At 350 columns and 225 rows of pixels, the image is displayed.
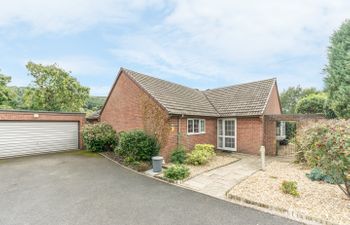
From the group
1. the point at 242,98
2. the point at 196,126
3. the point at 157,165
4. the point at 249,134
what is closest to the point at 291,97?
the point at 242,98

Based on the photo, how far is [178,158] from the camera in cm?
1080

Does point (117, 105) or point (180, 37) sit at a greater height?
point (180, 37)

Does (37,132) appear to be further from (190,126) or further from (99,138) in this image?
(190,126)

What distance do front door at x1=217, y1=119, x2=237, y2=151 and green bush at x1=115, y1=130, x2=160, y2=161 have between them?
606 centimetres

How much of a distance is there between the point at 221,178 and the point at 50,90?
86.0ft

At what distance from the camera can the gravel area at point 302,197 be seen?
5.00 meters

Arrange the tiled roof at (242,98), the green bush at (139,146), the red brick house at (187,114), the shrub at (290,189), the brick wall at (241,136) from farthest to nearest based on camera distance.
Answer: the tiled roof at (242,98), the brick wall at (241,136), the red brick house at (187,114), the green bush at (139,146), the shrub at (290,189)

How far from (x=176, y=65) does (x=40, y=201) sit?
15.6 m

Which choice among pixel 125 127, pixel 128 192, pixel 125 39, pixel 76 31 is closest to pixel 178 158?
pixel 128 192

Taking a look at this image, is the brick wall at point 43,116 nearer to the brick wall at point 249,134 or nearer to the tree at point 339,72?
the brick wall at point 249,134

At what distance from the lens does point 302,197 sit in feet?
19.8

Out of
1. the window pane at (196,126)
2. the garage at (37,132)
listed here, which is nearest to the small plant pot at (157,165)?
the window pane at (196,126)

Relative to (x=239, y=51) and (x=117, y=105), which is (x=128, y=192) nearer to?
(x=117, y=105)

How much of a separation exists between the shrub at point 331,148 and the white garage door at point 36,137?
1640 centimetres
